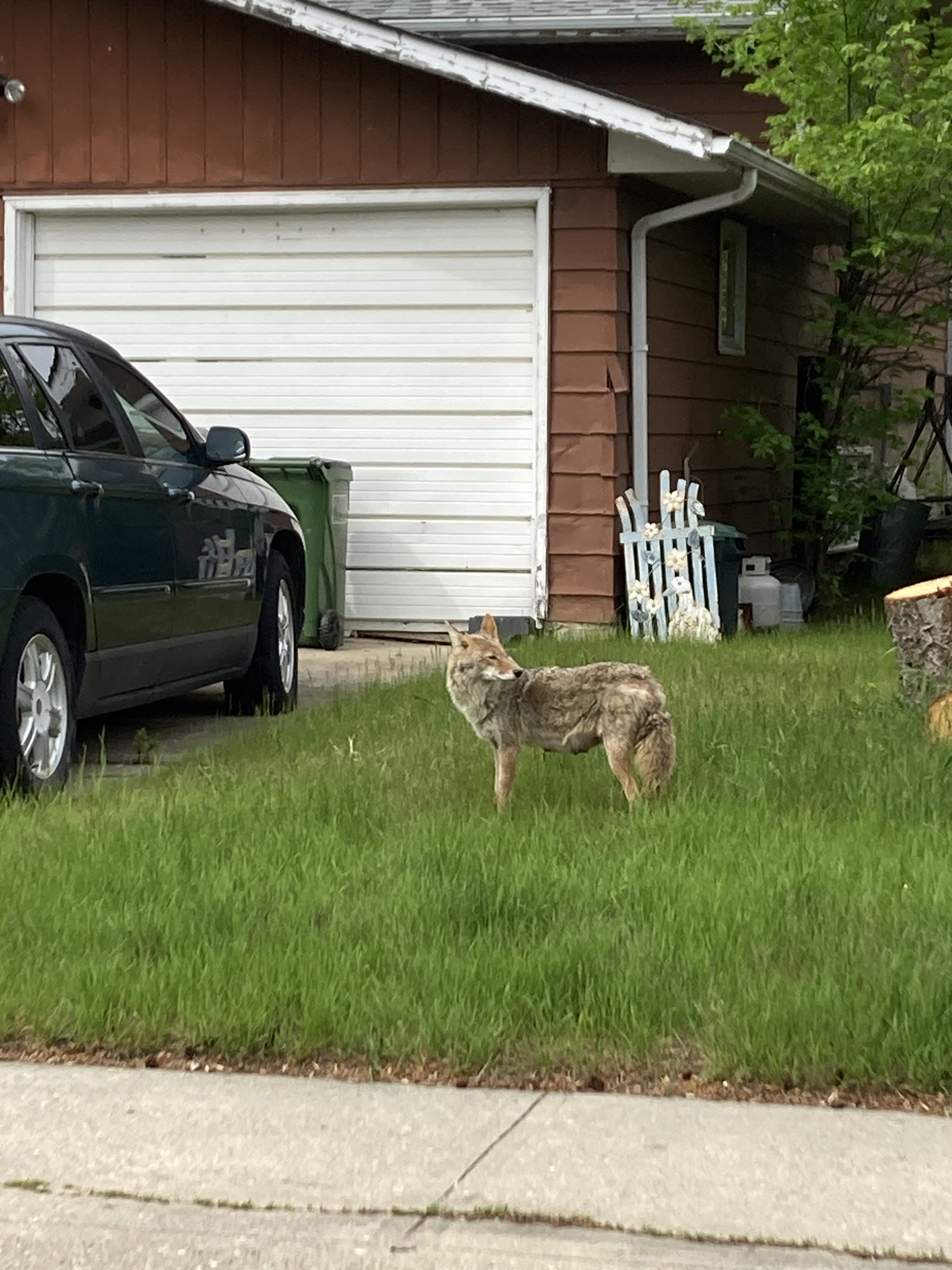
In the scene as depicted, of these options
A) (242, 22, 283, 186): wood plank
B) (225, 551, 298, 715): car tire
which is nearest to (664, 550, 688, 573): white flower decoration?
(225, 551, 298, 715): car tire

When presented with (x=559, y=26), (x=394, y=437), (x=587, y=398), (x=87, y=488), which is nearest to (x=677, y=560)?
(x=587, y=398)

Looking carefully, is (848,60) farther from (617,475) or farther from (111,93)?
(111,93)

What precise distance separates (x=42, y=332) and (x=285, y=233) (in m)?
5.68

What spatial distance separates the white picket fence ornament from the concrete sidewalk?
8.44 metres

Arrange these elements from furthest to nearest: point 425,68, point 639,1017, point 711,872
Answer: point 425,68 → point 711,872 → point 639,1017

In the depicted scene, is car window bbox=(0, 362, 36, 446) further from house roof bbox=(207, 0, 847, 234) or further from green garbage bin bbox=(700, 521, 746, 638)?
green garbage bin bbox=(700, 521, 746, 638)

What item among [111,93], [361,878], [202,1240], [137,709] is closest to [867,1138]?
[202,1240]

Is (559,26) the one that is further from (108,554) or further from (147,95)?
(108,554)

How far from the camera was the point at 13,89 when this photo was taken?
13.6 m

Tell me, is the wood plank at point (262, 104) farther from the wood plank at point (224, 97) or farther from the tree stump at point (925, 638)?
the tree stump at point (925, 638)

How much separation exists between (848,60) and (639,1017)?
10.7 m

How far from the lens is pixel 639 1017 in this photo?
4.93 meters

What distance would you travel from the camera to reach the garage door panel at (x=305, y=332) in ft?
44.2

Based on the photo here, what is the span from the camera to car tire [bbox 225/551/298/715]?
10.3 metres
